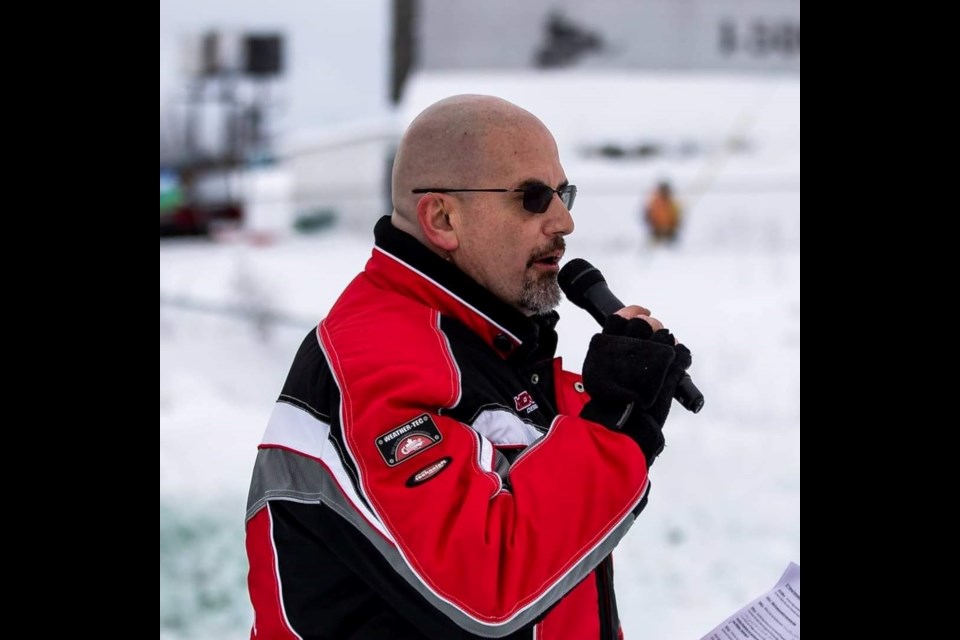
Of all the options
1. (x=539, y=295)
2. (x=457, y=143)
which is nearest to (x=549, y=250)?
(x=539, y=295)

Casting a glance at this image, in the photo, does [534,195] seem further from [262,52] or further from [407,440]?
[262,52]

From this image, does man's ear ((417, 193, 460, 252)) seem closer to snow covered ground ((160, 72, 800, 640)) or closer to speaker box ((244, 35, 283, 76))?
snow covered ground ((160, 72, 800, 640))

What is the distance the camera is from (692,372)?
5602 mm

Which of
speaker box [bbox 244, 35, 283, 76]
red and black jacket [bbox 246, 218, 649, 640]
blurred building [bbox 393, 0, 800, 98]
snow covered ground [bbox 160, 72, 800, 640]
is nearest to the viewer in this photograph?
red and black jacket [bbox 246, 218, 649, 640]

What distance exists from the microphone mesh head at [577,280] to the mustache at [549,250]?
0.14ft

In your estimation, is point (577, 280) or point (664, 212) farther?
point (664, 212)

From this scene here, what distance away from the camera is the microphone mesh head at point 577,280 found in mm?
1364

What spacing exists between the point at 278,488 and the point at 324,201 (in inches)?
189

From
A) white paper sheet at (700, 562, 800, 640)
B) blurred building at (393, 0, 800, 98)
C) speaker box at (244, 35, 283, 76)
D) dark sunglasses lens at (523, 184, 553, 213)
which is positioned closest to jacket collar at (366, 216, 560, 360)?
dark sunglasses lens at (523, 184, 553, 213)

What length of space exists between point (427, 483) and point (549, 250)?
390 mm

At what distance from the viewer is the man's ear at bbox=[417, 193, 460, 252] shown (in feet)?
4.28
